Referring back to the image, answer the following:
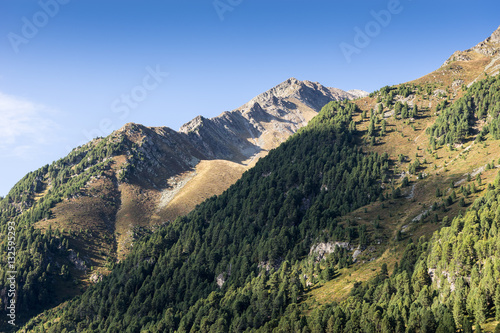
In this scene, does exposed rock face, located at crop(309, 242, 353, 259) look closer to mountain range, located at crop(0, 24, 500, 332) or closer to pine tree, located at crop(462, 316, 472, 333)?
mountain range, located at crop(0, 24, 500, 332)

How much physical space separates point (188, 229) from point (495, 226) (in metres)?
145

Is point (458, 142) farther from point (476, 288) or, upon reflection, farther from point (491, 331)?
point (491, 331)

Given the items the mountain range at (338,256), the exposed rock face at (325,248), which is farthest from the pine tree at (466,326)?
the exposed rock face at (325,248)

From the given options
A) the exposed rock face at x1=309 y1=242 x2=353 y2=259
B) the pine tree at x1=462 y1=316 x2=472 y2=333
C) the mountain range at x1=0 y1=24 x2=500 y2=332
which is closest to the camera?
the pine tree at x1=462 y1=316 x2=472 y2=333

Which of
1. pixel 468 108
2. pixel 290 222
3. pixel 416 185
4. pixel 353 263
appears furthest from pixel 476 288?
pixel 468 108

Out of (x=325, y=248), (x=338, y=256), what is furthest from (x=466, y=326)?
(x=325, y=248)

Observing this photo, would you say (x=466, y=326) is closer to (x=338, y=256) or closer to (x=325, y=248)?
(x=338, y=256)

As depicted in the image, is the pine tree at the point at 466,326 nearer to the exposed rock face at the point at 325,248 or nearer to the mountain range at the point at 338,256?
the mountain range at the point at 338,256

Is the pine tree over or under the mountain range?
under

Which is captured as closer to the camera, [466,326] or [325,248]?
[466,326]

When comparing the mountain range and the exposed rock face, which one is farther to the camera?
the exposed rock face

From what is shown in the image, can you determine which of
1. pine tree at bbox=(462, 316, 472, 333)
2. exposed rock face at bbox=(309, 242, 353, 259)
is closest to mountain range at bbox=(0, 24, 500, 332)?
pine tree at bbox=(462, 316, 472, 333)

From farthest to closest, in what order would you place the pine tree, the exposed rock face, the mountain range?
the exposed rock face
the mountain range
the pine tree

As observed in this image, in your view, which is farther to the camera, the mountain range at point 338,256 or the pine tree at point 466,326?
the mountain range at point 338,256
